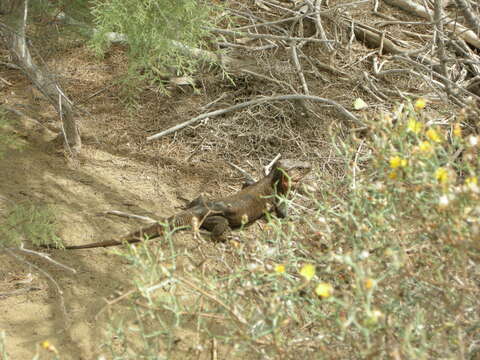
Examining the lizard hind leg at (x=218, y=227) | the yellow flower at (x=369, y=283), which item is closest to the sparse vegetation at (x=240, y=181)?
the yellow flower at (x=369, y=283)

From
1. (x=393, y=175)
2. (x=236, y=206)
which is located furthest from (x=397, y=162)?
(x=236, y=206)

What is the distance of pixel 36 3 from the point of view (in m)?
5.52

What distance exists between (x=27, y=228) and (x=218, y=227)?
186 cm

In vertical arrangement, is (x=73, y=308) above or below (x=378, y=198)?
below

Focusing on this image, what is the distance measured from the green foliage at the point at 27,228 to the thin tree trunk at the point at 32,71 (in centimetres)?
104

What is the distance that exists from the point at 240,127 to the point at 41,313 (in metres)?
3.12

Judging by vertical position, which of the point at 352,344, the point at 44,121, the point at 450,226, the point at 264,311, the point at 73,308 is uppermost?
the point at 450,226

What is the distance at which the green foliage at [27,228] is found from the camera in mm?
4301

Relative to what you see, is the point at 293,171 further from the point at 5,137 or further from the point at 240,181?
the point at 5,137

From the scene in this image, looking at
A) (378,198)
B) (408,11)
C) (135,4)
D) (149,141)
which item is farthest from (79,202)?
(408,11)

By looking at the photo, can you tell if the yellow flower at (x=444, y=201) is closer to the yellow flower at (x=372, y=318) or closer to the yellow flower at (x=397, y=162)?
the yellow flower at (x=397, y=162)

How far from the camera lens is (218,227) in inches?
222

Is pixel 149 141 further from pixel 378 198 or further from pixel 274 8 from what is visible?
pixel 378 198

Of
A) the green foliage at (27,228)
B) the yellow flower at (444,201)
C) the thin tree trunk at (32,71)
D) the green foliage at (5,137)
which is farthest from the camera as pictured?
the thin tree trunk at (32,71)
